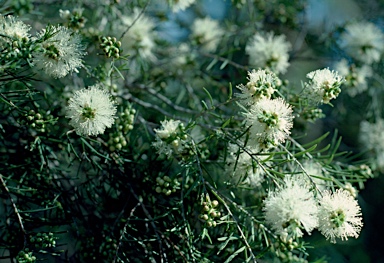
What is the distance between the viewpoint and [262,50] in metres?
2.04

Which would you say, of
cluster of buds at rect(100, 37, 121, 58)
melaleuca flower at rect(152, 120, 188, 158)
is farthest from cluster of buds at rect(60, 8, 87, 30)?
melaleuca flower at rect(152, 120, 188, 158)

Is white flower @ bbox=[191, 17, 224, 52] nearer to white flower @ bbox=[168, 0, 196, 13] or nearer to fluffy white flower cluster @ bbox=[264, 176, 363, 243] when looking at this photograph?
white flower @ bbox=[168, 0, 196, 13]

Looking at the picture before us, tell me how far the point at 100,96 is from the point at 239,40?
4.00 ft

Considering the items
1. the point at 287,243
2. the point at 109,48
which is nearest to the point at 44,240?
the point at 109,48

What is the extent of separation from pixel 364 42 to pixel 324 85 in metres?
1.07

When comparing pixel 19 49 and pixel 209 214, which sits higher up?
pixel 19 49

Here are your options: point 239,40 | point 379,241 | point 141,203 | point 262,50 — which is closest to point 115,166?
point 141,203

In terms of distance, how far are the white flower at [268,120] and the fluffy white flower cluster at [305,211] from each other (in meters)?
0.14

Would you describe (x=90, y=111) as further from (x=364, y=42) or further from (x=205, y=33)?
(x=364, y=42)

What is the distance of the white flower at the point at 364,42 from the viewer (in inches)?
94.6

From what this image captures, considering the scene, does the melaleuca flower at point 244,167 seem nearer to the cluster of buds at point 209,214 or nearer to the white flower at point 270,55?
the cluster of buds at point 209,214

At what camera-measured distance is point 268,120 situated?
1.33 metres

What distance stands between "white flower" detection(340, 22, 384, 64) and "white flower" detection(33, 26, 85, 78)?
1.53 m

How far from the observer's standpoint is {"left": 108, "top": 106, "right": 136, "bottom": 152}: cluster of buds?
1587 mm
